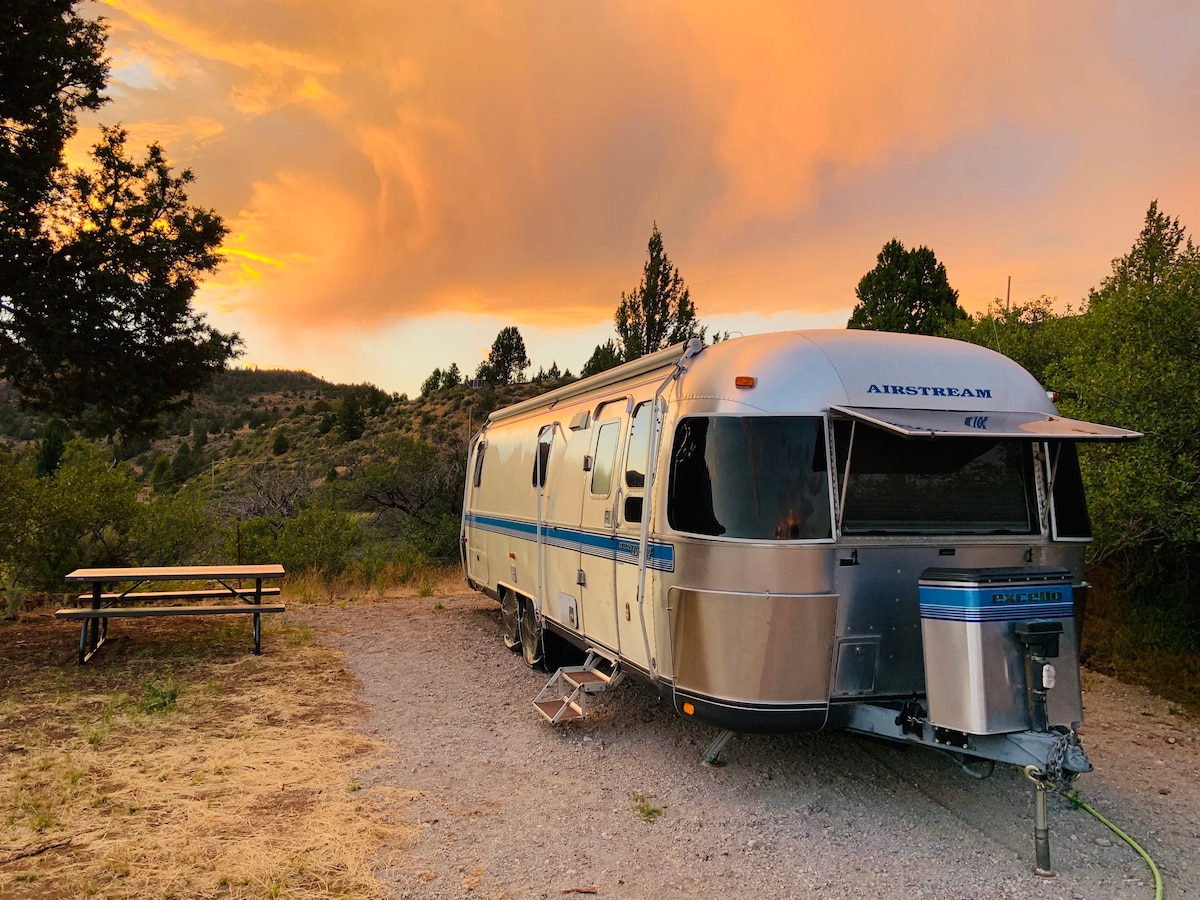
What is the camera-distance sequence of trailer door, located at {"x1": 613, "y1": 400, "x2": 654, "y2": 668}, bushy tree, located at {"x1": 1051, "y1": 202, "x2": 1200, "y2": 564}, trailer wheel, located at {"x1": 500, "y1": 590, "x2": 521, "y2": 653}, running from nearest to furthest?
trailer door, located at {"x1": 613, "y1": 400, "x2": 654, "y2": 668}
bushy tree, located at {"x1": 1051, "y1": 202, "x2": 1200, "y2": 564}
trailer wheel, located at {"x1": 500, "y1": 590, "x2": 521, "y2": 653}

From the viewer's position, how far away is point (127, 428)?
1012 cm

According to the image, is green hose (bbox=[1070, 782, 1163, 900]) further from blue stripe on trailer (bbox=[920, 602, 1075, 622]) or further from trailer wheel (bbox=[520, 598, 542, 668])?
trailer wheel (bbox=[520, 598, 542, 668])

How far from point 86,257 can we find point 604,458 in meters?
6.29

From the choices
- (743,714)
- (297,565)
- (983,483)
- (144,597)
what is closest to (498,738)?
(743,714)

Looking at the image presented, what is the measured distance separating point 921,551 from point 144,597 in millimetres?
8264

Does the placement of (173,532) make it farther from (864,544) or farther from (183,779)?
(864,544)

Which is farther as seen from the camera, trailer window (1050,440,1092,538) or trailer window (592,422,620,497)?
trailer window (592,422,620,497)

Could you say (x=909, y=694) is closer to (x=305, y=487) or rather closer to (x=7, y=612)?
(x=7, y=612)

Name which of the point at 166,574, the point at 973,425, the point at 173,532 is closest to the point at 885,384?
the point at 973,425

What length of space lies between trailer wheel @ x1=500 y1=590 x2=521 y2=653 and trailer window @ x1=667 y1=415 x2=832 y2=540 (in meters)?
4.71

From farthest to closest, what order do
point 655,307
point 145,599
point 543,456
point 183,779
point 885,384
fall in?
point 655,307 < point 145,599 < point 543,456 < point 183,779 < point 885,384

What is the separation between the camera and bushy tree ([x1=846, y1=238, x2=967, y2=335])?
81.1 feet

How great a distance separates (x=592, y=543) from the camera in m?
6.36

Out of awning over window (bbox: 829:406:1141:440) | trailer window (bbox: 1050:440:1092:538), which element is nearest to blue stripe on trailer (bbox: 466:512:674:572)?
awning over window (bbox: 829:406:1141:440)
